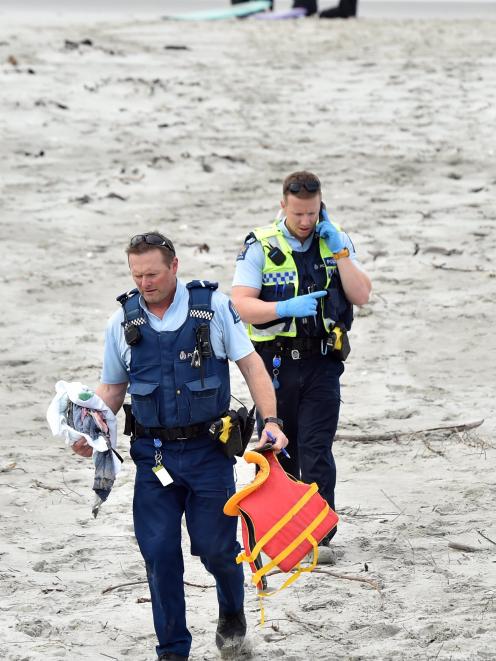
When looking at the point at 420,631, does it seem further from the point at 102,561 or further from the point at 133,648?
the point at 102,561

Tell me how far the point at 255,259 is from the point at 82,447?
1586 mm

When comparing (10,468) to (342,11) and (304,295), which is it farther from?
(342,11)

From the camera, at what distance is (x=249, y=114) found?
16234 mm

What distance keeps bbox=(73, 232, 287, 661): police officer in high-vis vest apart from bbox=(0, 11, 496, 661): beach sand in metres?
0.57

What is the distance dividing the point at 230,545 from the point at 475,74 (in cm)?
1323

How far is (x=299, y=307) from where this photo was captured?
6242 mm

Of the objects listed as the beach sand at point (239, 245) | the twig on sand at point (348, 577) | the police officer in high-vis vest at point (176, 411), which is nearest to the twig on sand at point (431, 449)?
the beach sand at point (239, 245)

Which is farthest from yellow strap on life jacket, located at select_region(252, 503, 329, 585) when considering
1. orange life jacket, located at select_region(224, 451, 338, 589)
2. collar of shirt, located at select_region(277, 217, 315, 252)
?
collar of shirt, located at select_region(277, 217, 315, 252)

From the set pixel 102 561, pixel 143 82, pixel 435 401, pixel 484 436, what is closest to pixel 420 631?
pixel 102 561

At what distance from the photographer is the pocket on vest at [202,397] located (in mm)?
5297

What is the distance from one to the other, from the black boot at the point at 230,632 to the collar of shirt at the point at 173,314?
50.8 inches

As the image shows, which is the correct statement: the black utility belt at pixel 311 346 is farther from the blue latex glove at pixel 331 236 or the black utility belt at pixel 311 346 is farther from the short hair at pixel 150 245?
the short hair at pixel 150 245

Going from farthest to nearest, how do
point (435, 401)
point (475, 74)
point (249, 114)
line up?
1. point (475, 74)
2. point (249, 114)
3. point (435, 401)

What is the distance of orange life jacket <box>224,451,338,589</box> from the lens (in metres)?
5.24
